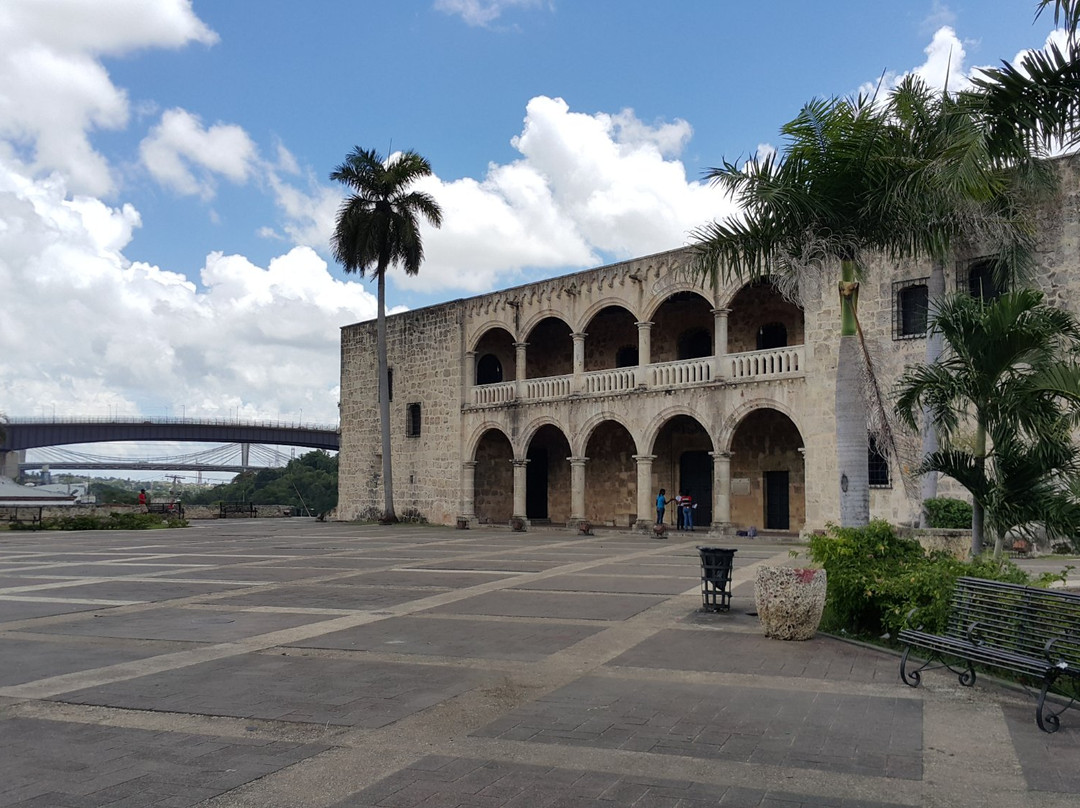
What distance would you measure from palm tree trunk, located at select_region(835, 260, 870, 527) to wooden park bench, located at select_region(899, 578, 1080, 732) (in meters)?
3.30

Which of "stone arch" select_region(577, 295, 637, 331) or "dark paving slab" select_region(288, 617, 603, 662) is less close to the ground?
"stone arch" select_region(577, 295, 637, 331)

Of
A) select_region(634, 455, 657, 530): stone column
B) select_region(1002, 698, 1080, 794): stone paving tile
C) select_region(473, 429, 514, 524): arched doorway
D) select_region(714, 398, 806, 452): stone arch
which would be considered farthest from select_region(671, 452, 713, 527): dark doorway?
select_region(1002, 698, 1080, 794): stone paving tile

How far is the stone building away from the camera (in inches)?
822

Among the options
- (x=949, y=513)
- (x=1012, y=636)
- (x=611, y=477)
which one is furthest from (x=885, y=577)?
(x=611, y=477)

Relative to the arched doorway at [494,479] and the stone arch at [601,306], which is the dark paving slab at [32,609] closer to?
the stone arch at [601,306]

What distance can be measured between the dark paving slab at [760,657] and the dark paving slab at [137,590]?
7200mm

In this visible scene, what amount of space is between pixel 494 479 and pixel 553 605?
73.0 ft

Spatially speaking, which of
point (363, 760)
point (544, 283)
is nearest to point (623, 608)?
point (363, 760)

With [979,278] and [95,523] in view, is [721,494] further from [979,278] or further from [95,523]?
[95,523]

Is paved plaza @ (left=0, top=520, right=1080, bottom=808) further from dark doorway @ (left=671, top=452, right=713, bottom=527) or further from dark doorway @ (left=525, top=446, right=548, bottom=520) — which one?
dark doorway @ (left=525, top=446, right=548, bottom=520)

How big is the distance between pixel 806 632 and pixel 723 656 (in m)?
1.27

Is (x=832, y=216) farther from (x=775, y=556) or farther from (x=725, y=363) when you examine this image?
(x=725, y=363)

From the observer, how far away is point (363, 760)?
505 centimetres

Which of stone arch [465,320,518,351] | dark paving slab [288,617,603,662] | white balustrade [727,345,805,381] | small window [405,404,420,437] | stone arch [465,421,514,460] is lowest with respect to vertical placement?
dark paving slab [288,617,603,662]
